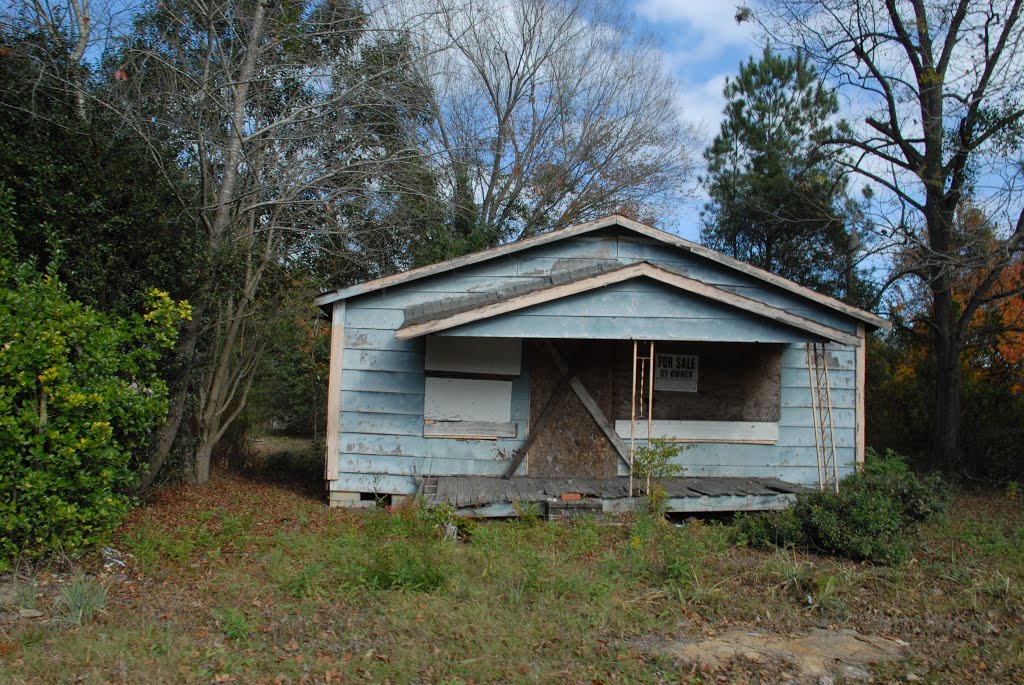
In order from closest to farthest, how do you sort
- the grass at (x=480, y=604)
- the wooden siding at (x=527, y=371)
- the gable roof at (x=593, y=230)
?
the grass at (x=480, y=604), the wooden siding at (x=527, y=371), the gable roof at (x=593, y=230)

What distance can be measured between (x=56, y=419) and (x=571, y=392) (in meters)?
6.17

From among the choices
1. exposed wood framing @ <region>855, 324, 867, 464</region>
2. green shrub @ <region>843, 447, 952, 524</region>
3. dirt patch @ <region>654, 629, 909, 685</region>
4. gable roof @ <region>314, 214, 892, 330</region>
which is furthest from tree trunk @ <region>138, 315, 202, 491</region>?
exposed wood framing @ <region>855, 324, 867, 464</region>

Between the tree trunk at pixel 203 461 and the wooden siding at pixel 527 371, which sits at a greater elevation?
the wooden siding at pixel 527 371

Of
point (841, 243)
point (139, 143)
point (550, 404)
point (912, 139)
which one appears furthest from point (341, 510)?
point (841, 243)

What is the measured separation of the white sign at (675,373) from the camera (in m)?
10.8

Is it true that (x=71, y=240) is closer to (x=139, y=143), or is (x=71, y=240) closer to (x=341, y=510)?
(x=139, y=143)

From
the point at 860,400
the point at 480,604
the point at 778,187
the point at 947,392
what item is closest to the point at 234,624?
the point at 480,604

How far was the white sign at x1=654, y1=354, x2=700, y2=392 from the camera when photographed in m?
10.8

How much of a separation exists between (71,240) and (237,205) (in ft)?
9.97

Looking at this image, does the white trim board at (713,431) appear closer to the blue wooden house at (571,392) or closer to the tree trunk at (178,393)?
the blue wooden house at (571,392)

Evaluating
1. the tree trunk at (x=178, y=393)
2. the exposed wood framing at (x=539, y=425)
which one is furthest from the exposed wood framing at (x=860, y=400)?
the tree trunk at (x=178, y=393)

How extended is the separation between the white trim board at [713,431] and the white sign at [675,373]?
1.60 ft

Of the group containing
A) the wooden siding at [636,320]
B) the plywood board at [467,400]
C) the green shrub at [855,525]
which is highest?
the wooden siding at [636,320]

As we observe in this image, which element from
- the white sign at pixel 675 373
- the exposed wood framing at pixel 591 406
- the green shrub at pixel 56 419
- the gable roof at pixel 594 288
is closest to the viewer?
the green shrub at pixel 56 419
